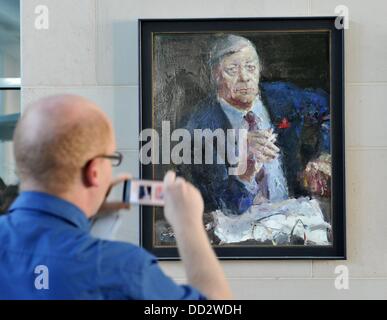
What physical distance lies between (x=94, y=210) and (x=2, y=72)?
7.15 ft

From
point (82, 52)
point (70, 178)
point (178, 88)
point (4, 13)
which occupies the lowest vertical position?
point (70, 178)

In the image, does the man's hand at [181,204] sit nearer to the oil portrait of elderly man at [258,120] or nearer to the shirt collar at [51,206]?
the shirt collar at [51,206]

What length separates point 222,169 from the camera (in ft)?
8.82

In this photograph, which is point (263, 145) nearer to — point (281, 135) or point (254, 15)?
point (281, 135)

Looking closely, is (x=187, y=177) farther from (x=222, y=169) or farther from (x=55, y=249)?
(x=55, y=249)

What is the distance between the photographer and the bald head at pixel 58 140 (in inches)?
36.5

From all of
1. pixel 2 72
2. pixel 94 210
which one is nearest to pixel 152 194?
pixel 94 210

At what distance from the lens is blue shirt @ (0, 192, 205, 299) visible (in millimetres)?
896

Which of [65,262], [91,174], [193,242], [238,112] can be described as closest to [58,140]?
[91,174]

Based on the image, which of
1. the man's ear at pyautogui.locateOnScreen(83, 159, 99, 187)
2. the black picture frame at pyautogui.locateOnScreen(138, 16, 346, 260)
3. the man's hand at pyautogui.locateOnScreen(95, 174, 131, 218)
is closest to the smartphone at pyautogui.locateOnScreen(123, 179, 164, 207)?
the man's hand at pyautogui.locateOnScreen(95, 174, 131, 218)

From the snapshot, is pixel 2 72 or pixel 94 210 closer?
pixel 94 210

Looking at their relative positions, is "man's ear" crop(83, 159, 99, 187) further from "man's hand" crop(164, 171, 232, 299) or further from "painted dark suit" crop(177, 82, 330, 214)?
"painted dark suit" crop(177, 82, 330, 214)

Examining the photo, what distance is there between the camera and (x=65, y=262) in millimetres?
897

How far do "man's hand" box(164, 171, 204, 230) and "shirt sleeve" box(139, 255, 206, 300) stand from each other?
4.1 inches
